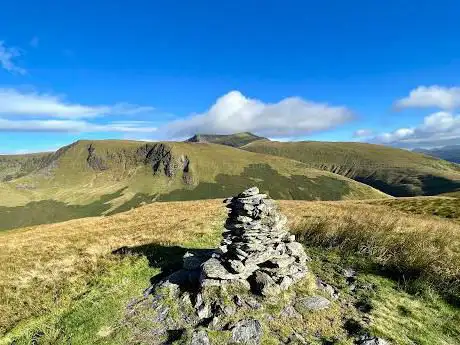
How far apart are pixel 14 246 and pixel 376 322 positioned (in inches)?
1219

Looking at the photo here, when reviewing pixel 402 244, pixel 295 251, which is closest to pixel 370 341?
pixel 295 251

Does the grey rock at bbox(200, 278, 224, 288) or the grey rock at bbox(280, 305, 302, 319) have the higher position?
the grey rock at bbox(200, 278, 224, 288)

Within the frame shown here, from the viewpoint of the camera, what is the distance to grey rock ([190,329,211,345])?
1263 cm

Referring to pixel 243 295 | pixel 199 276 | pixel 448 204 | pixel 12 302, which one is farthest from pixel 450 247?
pixel 448 204

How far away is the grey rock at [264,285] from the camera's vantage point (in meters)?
14.8

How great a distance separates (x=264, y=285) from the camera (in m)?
15.0

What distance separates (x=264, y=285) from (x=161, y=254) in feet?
30.6

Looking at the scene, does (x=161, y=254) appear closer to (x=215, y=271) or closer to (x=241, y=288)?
(x=215, y=271)

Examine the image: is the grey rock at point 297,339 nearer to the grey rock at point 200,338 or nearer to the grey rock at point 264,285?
the grey rock at point 264,285

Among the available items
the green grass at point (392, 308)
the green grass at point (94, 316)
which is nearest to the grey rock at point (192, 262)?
the green grass at point (94, 316)

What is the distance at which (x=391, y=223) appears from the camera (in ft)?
76.4

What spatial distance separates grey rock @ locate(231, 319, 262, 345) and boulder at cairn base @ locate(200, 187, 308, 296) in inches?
66.3

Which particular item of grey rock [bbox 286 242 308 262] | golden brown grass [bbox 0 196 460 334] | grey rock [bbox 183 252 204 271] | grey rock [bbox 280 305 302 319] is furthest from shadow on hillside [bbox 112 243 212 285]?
grey rock [bbox 280 305 302 319]

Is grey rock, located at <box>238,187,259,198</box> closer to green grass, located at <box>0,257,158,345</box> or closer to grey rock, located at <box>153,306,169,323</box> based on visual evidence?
green grass, located at <box>0,257,158,345</box>
